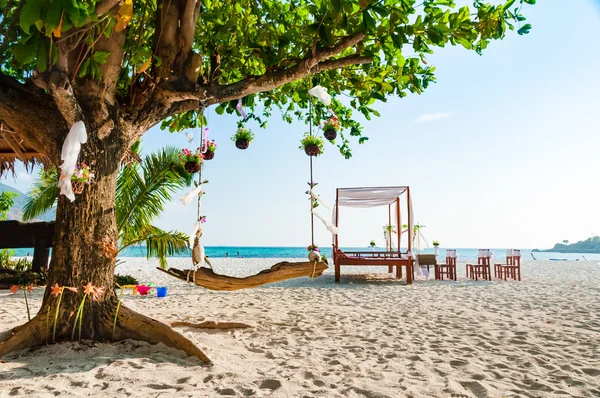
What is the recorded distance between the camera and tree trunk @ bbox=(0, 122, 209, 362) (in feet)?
11.6

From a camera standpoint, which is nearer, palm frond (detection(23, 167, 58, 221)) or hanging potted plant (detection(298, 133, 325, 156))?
hanging potted plant (detection(298, 133, 325, 156))

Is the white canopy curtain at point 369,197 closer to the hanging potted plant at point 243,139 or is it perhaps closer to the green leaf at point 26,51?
the hanging potted plant at point 243,139

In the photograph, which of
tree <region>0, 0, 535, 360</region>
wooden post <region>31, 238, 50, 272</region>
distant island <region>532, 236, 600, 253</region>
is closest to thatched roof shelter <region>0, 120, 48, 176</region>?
tree <region>0, 0, 535, 360</region>

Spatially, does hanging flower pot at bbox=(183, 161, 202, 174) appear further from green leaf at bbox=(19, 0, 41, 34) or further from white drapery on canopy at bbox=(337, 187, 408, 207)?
white drapery on canopy at bbox=(337, 187, 408, 207)

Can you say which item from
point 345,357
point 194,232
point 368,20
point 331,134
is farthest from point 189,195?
point 368,20

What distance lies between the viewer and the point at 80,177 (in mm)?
3254

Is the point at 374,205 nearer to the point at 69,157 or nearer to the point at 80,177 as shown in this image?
the point at 80,177

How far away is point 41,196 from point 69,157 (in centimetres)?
850

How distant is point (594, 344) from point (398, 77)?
350 cm

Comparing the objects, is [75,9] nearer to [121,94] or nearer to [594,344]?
[121,94]

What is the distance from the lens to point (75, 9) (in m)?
2.00

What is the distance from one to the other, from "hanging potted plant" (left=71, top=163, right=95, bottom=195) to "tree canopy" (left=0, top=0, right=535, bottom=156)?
45 cm

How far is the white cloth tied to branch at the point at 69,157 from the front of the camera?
2938mm

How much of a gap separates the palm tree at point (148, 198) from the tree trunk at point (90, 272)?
4.54 metres
